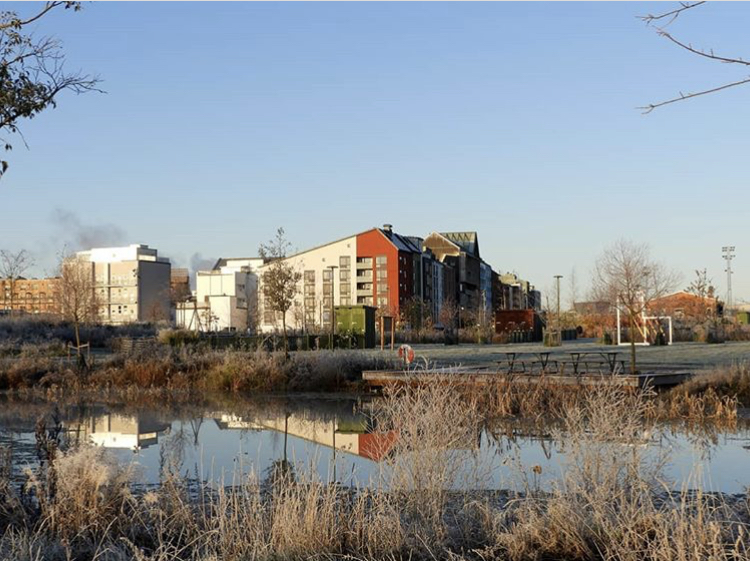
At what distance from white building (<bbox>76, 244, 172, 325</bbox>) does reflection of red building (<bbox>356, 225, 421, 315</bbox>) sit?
36822 millimetres

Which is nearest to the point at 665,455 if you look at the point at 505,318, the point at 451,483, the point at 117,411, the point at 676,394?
the point at 451,483

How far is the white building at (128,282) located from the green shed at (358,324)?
71294 millimetres

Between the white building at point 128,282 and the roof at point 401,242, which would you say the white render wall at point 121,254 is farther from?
the roof at point 401,242

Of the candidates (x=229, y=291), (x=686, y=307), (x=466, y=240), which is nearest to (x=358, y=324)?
(x=686, y=307)

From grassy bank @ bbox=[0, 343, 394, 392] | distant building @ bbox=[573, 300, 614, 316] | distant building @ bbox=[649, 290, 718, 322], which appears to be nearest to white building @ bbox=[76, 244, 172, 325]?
distant building @ bbox=[573, 300, 614, 316]

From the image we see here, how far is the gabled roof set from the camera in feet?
381

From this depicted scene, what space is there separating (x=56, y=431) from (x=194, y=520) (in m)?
1.93

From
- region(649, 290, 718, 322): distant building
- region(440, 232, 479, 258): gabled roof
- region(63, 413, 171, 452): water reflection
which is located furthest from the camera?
A: region(440, 232, 479, 258): gabled roof

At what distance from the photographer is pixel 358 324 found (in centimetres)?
4378

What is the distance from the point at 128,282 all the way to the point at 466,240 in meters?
46.8

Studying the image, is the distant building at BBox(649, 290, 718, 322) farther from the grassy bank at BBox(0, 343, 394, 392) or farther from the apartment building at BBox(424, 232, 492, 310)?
the grassy bank at BBox(0, 343, 394, 392)

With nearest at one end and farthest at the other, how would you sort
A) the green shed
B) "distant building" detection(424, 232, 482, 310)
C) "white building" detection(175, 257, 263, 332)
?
the green shed < "white building" detection(175, 257, 263, 332) < "distant building" detection(424, 232, 482, 310)

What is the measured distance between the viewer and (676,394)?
19.2m

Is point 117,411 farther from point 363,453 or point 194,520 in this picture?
point 194,520
